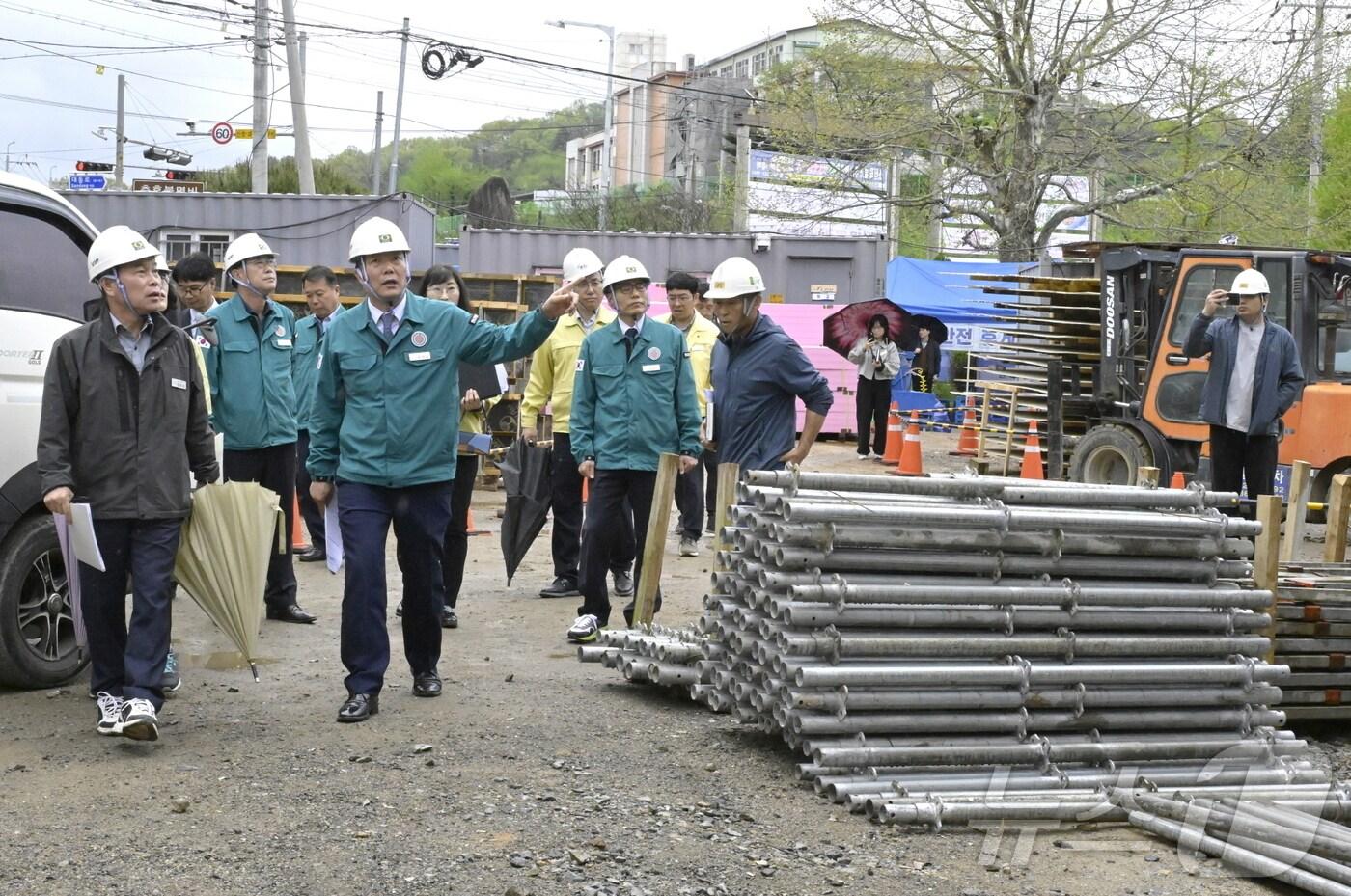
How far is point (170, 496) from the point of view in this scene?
6633 mm

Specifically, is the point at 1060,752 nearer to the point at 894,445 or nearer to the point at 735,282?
the point at 735,282

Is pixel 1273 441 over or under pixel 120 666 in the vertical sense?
over

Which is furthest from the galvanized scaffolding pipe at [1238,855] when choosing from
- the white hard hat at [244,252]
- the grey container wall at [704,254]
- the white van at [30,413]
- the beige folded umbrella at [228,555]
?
the grey container wall at [704,254]

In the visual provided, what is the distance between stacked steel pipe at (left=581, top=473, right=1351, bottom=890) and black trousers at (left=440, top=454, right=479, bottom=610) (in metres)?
2.76

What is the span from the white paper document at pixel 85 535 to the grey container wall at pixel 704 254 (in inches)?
958

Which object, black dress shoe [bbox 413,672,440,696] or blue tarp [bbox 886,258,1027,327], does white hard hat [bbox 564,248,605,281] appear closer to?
black dress shoe [bbox 413,672,440,696]

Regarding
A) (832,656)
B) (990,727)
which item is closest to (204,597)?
(832,656)

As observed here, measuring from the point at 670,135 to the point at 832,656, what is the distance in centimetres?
9388

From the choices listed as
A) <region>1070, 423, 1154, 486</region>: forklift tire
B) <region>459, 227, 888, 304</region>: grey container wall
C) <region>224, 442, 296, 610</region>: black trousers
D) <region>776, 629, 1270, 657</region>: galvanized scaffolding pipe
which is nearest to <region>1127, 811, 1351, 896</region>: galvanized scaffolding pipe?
<region>776, 629, 1270, 657</region>: galvanized scaffolding pipe

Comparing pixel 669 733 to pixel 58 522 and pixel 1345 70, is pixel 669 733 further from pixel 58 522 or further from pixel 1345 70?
pixel 1345 70

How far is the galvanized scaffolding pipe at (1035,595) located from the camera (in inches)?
240

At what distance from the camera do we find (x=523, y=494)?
396 inches

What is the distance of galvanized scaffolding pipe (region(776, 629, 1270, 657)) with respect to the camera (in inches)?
240

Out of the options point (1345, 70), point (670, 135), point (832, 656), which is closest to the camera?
point (832, 656)
